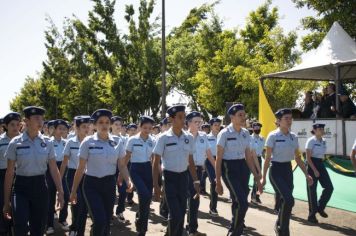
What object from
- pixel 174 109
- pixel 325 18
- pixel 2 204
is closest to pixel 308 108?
pixel 325 18

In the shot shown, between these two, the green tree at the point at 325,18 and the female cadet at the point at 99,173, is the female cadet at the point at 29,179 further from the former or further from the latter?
the green tree at the point at 325,18

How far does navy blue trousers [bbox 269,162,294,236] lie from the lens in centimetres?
725

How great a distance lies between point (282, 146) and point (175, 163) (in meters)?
2.23

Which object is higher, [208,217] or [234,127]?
[234,127]

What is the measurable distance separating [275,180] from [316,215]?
356 cm

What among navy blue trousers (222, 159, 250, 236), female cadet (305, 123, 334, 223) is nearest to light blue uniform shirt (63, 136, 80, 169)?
navy blue trousers (222, 159, 250, 236)

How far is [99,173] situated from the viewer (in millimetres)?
5934

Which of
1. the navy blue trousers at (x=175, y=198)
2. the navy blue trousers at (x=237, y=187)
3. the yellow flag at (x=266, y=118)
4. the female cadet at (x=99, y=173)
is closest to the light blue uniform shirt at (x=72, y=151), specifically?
the female cadet at (x=99, y=173)

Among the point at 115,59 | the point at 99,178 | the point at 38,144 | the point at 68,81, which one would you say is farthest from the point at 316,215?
the point at 68,81

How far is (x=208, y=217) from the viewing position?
1018cm

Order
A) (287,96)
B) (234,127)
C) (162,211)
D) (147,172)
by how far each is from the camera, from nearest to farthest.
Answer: (234,127) < (147,172) < (162,211) < (287,96)

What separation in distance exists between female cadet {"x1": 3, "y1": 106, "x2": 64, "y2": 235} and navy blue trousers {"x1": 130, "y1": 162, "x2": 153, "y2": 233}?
2.02 meters

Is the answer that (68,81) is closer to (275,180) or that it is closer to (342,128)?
(342,128)

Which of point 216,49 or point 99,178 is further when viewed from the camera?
point 216,49
